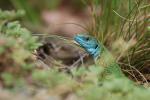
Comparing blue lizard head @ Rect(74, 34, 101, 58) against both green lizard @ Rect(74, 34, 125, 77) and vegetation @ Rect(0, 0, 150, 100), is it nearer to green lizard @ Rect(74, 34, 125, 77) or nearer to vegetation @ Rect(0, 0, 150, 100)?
green lizard @ Rect(74, 34, 125, 77)

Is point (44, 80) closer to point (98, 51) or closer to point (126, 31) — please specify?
point (98, 51)

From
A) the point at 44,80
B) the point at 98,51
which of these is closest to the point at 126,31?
the point at 98,51

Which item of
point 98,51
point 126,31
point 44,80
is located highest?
point 126,31

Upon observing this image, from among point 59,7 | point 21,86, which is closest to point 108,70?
point 21,86

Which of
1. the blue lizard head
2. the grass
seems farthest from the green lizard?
the grass

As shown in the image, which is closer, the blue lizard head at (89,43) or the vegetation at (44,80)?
the vegetation at (44,80)

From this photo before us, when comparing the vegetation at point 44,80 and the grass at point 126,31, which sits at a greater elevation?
the grass at point 126,31

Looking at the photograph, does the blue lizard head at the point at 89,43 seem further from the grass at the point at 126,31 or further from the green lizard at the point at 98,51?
the grass at the point at 126,31

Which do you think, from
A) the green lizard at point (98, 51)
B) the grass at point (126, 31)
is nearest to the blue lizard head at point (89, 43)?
the green lizard at point (98, 51)
